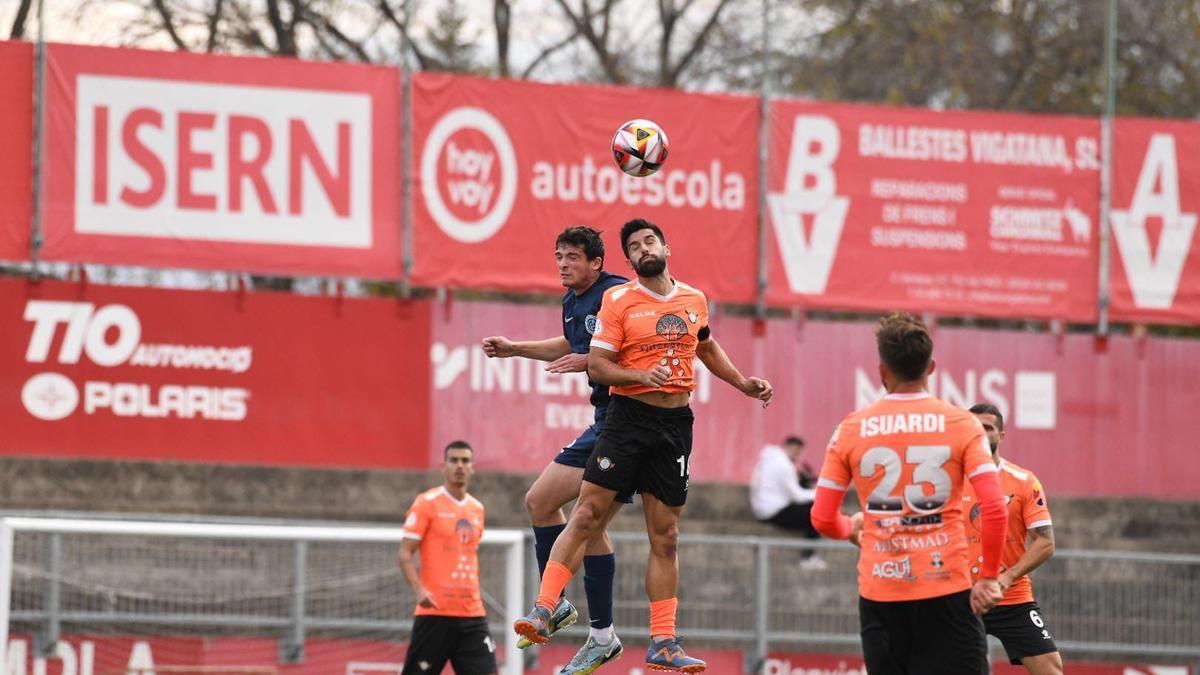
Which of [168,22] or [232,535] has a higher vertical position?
[168,22]

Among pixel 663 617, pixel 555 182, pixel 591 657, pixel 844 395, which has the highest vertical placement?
pixel 555 182

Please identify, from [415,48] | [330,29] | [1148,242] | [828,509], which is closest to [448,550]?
[828,509]

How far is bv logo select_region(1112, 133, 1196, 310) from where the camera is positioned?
21953 mm

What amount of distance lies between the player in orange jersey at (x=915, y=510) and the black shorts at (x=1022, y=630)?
390cm

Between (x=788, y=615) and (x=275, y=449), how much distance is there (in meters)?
5.76

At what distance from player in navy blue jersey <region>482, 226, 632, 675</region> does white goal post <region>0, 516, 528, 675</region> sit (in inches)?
222

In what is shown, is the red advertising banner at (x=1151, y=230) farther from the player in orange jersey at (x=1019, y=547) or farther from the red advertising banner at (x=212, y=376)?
the player in orange jersey at (x=1019, y=547)

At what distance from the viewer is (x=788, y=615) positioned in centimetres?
1873

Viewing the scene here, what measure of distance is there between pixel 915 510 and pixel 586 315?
2978mm

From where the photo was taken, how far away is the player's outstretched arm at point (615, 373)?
991 centimetres

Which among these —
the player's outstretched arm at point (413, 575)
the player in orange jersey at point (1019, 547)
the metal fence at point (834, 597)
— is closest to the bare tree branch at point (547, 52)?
the metal fence at point (834, 597)

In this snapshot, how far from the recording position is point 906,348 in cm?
831

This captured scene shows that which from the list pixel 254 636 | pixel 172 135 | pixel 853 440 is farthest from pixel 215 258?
pixel 853 440

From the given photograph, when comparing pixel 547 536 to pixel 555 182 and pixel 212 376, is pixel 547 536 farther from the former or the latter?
pixel 555 182
